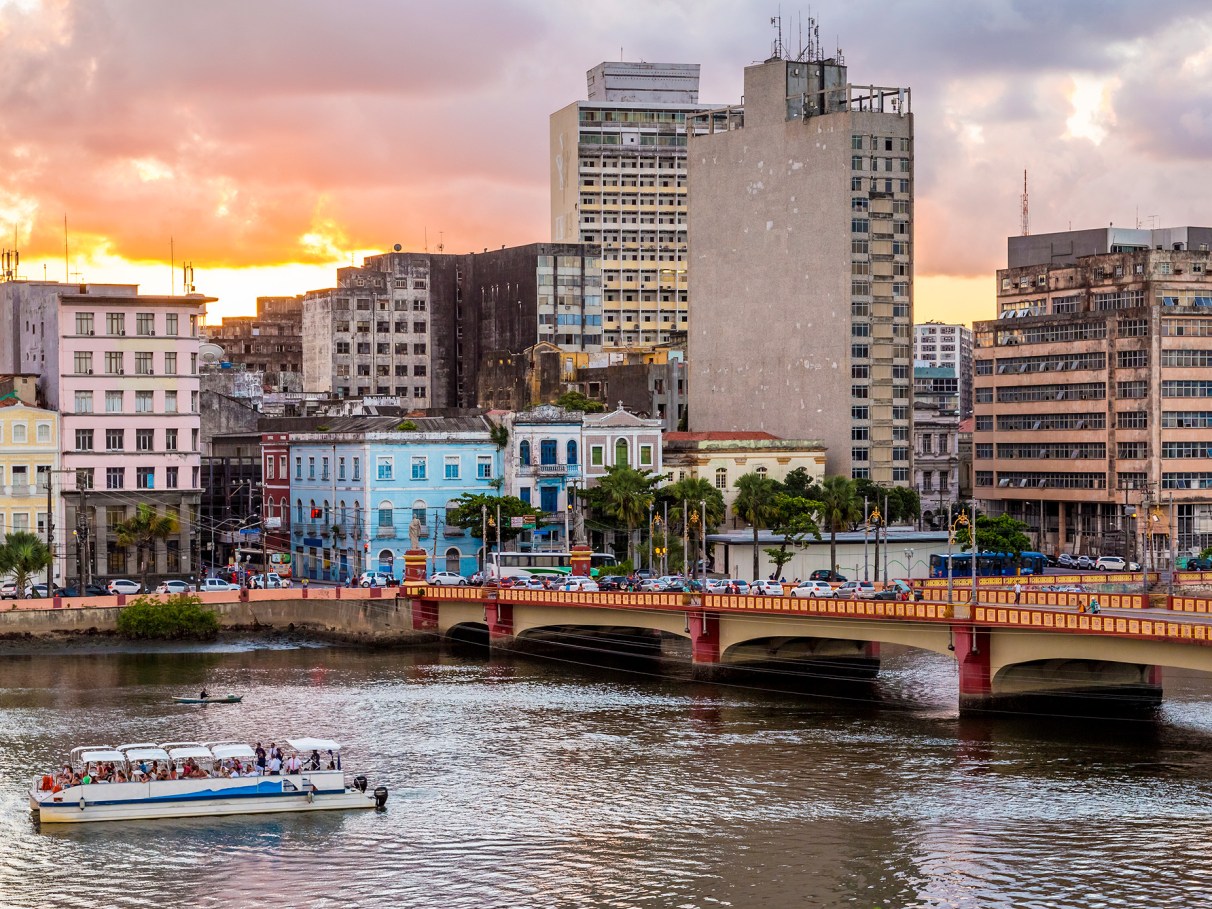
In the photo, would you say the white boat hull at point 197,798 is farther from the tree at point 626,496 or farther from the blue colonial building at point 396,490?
the tree at point 626,496

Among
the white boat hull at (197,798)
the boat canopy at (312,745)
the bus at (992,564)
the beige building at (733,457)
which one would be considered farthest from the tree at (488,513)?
the white boat hull at (197,798)

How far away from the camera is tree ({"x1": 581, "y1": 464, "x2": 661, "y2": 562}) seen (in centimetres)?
16062

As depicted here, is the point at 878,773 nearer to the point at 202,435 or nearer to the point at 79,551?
the point at 79,551

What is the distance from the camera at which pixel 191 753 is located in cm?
8681

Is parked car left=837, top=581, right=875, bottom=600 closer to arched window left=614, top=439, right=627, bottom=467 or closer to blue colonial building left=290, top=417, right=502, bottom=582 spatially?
arched window left=614, top=439, right=627, bottom=467

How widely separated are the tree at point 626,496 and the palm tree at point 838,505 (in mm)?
14980

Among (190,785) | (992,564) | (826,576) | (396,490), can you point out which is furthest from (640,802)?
(992,564)

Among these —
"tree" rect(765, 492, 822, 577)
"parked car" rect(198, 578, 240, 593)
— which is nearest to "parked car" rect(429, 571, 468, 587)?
"parked car" rect(198, 578, 240, 593)

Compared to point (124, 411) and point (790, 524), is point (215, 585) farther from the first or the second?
point (790, 524)

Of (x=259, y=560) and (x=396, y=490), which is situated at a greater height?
(x=396, y=490)

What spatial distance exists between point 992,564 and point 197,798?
10068 centimetres

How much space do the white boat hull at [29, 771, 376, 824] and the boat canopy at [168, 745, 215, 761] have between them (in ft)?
3.91

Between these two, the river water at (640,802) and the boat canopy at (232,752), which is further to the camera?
the boat canopy at (232,752)

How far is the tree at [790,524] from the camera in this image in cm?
16338
